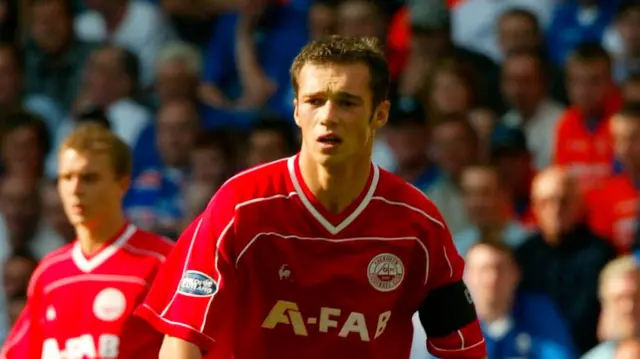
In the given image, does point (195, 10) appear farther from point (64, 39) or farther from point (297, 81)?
point (297, 81)

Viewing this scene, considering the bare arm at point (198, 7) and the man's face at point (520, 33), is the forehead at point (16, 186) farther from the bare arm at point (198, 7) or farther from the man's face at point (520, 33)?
the man's face at point (520, 33)

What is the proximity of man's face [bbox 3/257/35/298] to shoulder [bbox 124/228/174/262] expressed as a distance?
2.43 m

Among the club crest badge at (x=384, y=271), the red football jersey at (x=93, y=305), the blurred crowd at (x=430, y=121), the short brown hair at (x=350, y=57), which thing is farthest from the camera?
the blurred crowd at (x=430, y=121)

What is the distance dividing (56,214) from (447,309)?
14.1 feet

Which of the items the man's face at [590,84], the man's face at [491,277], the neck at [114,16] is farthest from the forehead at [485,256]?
the neck at [114,16]

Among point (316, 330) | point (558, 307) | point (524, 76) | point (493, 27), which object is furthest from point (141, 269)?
point (493, 27)

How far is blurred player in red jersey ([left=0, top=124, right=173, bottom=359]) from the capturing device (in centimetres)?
560

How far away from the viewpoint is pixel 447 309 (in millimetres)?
4668

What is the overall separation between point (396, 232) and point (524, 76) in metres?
3.95

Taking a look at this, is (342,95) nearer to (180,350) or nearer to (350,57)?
(350,57)

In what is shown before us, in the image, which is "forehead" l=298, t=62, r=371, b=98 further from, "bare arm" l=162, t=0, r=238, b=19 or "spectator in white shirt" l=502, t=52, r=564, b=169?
"bare arm" l=162, t=0, r=238, b=19

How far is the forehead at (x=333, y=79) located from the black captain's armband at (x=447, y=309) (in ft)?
2.23

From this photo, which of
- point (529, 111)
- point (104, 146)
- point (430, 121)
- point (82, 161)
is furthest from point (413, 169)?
point (82, 161)

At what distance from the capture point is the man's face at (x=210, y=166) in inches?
333
